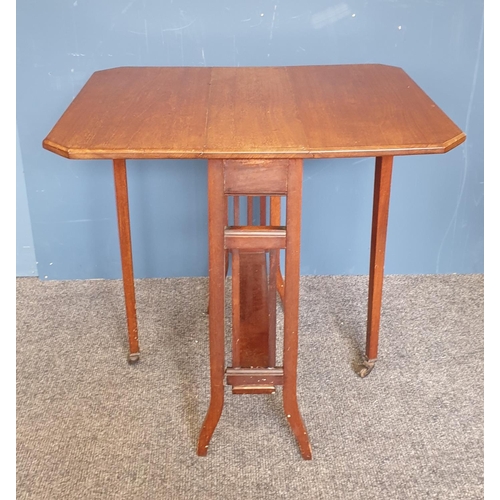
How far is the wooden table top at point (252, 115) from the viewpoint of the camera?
4.93ft

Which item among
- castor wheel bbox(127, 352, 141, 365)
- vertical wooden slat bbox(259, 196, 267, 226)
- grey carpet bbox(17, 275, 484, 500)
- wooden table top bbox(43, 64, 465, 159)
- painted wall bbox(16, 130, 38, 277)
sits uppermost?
wooden table top bbox(43, 64, 465, 159)

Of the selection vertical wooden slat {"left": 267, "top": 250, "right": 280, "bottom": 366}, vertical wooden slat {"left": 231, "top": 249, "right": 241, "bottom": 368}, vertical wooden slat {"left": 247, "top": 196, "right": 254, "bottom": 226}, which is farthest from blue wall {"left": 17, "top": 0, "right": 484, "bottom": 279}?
vertical wooden slat {"left": 231, "top": 249, "right": 241, "bottom": 368}

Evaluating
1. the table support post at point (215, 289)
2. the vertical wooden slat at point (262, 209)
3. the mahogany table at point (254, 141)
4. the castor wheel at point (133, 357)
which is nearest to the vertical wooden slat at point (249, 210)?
the vertical wooden slat at point (262, 209)

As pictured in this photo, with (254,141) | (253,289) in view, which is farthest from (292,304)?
(254,141)

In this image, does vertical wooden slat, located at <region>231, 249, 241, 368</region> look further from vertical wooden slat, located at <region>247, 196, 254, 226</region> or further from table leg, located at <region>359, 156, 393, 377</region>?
vertical wooden slat, located at <region>247, 196, 254, 226</region>

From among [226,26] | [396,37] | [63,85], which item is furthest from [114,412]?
[396,37]

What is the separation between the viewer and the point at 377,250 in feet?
6.78

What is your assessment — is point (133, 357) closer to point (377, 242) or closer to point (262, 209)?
point (262, 209)

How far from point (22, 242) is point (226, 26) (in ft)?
4.14

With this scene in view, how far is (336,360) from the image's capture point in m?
2.32

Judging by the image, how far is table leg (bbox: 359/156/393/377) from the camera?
193cm

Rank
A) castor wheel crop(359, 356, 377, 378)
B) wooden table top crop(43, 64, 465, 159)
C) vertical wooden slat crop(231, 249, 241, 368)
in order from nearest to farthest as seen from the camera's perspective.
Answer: wooden table top crop(43, 64, 465, 159)
vertical wooden slat crop(231, 249, 241, 368)
castor wheel crop(359, 356, 377, 378)

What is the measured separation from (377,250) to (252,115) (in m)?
0.66

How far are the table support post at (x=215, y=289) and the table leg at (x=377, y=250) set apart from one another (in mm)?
582
